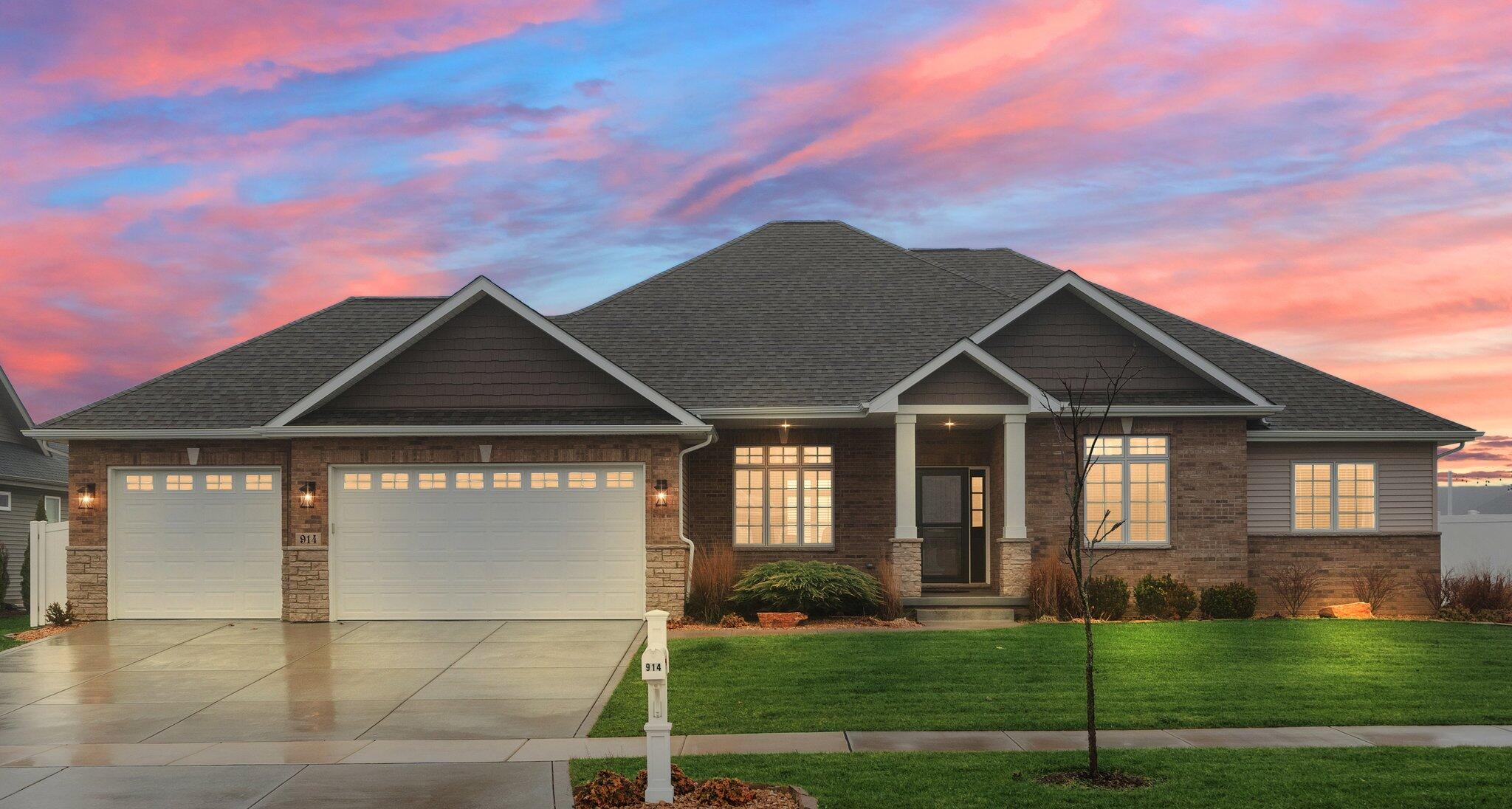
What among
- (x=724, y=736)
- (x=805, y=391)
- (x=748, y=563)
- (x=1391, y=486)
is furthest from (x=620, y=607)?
(x=1391, y=486)

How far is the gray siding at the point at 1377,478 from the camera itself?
68.2 ft

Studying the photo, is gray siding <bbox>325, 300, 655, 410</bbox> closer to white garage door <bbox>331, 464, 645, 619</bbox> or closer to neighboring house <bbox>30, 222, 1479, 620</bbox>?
neighboring house <bbox>30, 222, 1479, 620</bbox>

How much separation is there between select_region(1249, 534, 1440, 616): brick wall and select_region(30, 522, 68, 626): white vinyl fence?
1942cm

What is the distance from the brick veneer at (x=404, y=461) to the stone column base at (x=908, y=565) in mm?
3342

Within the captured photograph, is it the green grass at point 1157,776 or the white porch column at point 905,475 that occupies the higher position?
the white porch column at point 905,475

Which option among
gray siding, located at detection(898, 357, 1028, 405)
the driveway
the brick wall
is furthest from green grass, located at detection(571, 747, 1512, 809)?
the brick wall

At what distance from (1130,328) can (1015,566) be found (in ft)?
14.9

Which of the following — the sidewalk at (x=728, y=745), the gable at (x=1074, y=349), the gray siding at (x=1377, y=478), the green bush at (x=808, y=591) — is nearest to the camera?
the sidewalk at (x=728, y=745)

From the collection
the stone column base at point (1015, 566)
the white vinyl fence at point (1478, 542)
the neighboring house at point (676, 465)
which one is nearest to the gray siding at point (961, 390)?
the neighboring house at point (676, 465)

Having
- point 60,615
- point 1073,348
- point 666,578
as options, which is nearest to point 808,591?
point 666,578

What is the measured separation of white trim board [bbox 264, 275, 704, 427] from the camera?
18.6 metres

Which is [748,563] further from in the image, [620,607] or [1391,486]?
[1391,486]

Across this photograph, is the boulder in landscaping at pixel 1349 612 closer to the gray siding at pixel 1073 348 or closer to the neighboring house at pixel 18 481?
the gray siding at pixel 1073 348

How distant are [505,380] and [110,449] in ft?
21.1
